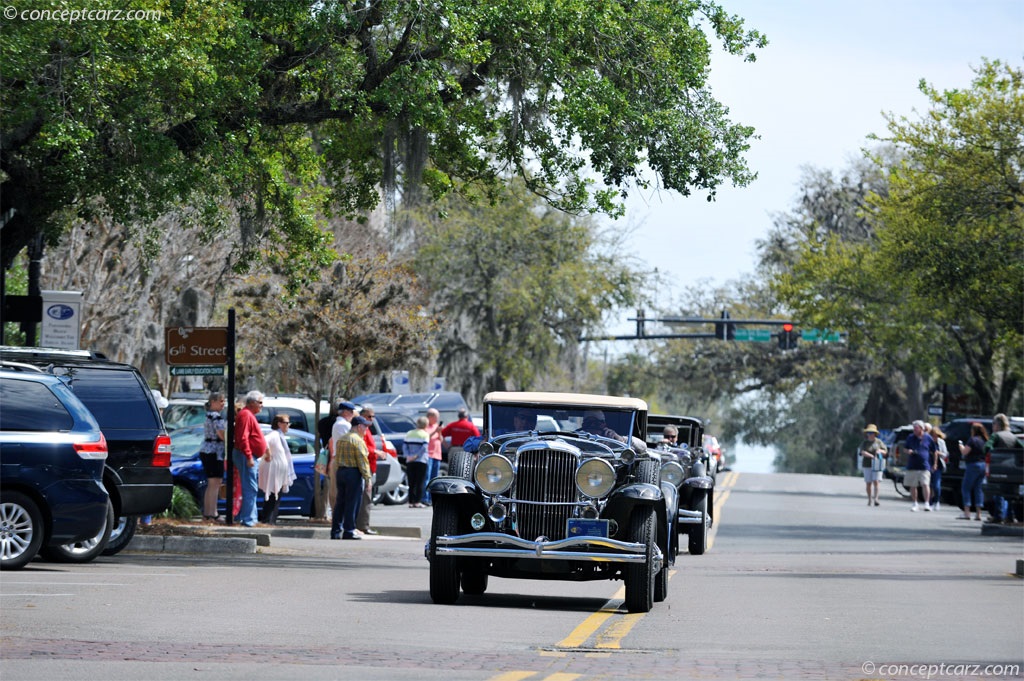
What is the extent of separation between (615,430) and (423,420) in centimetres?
1571

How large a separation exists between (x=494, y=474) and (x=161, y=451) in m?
5.38

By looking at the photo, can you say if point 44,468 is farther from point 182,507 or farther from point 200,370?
point 182,507

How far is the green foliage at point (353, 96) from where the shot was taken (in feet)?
59.2

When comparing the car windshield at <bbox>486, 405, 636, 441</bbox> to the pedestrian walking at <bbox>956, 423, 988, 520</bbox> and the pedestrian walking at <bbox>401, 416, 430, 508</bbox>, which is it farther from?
the pedestrian walking at <bbox>956, 423, 988, 520</bbox>

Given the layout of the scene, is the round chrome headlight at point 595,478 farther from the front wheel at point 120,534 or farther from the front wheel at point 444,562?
the front wheel at point 120,534

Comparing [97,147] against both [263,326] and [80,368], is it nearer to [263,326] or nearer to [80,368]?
[80,368]

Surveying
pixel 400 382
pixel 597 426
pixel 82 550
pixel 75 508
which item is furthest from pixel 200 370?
pixel 400 382

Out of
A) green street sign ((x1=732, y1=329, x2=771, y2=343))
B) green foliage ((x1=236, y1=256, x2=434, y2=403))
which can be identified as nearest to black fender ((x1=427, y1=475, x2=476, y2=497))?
green foliage ((x1=236, y1=256, x2=434, y2=403))

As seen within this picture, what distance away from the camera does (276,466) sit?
2419cm

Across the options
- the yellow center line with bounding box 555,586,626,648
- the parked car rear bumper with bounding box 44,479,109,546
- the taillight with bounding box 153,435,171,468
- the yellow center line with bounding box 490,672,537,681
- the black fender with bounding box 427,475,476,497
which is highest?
the taillight with bounding box 153,435,171,468

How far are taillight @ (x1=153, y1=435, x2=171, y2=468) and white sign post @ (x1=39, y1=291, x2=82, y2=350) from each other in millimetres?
6177

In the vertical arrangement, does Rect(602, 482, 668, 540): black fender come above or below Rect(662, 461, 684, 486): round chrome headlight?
below

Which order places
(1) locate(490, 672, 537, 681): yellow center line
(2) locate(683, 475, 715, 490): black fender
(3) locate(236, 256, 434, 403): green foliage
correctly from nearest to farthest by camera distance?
(1) locate(490, 672, 537, 681): yellow center line < (2) locate(683, 475, 715, 490): black fender < (3) locate(236, 256, 434, 403): green foliage

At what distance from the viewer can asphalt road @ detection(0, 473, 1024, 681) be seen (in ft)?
33.1
